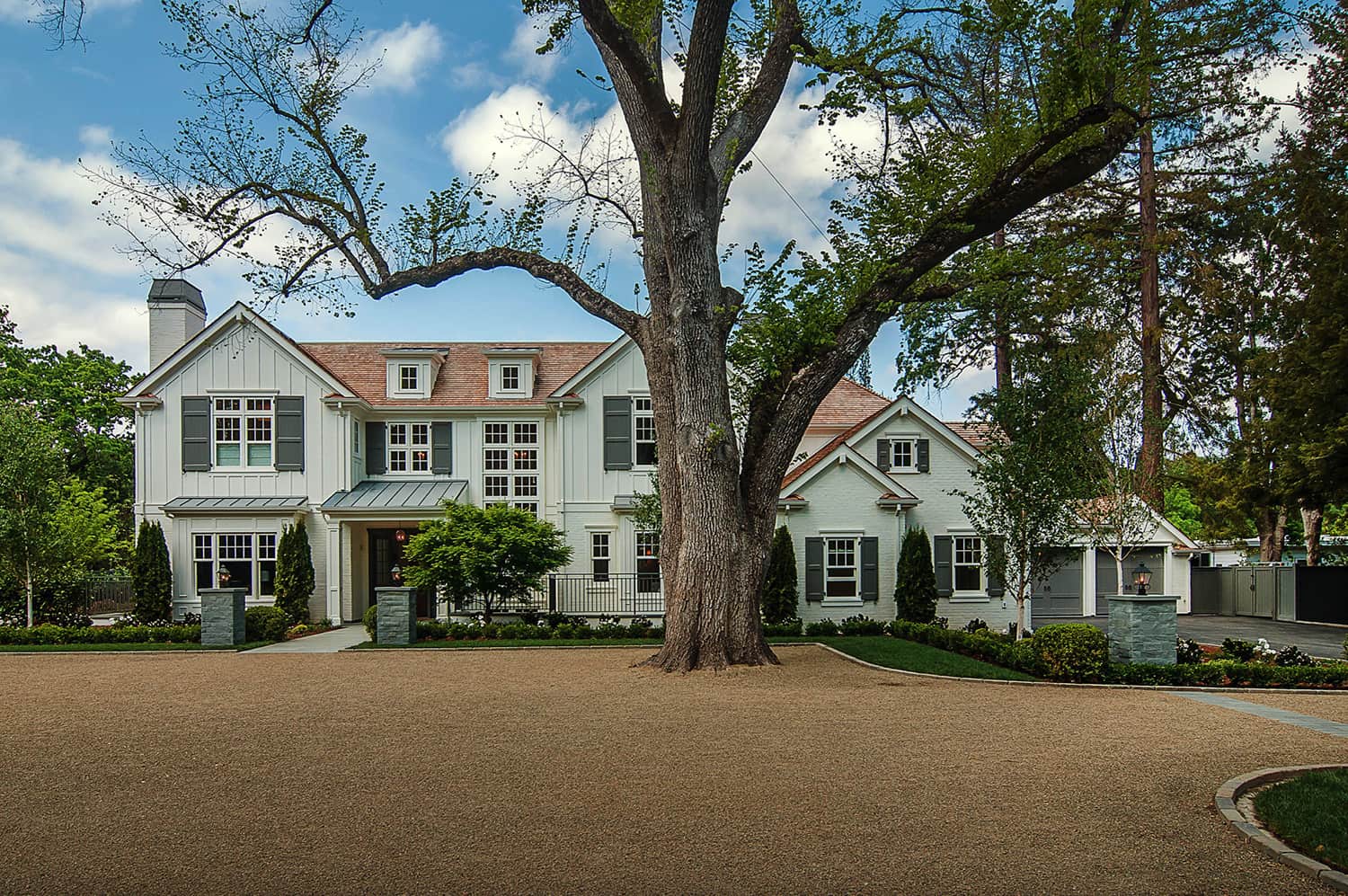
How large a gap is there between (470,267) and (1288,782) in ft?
42.3

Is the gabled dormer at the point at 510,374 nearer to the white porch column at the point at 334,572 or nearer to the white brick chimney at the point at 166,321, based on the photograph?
the white porch column at the point at 334,572

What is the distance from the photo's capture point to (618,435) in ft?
80.4

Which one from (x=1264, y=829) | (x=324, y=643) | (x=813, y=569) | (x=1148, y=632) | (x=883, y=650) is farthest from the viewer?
(x=813, y=569)

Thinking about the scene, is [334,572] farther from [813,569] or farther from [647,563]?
[813,569]

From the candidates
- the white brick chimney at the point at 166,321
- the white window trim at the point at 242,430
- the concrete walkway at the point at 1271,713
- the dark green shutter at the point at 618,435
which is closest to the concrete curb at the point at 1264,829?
the concrete walkway at the point at 1271,713

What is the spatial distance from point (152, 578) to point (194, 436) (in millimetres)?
3550

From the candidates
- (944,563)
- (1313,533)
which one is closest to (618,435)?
(944,563)

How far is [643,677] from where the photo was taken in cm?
1380

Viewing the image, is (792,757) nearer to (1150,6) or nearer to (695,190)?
(695,190)

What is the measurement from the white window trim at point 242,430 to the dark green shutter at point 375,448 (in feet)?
7.61

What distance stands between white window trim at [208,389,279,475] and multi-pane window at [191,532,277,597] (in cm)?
157

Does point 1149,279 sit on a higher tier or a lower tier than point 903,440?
higher

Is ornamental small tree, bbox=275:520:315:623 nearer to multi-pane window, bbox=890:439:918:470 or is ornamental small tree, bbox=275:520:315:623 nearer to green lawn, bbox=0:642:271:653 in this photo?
green lawn, bbox=0:642:271:653

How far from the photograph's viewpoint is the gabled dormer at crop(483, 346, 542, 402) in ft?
84.6
